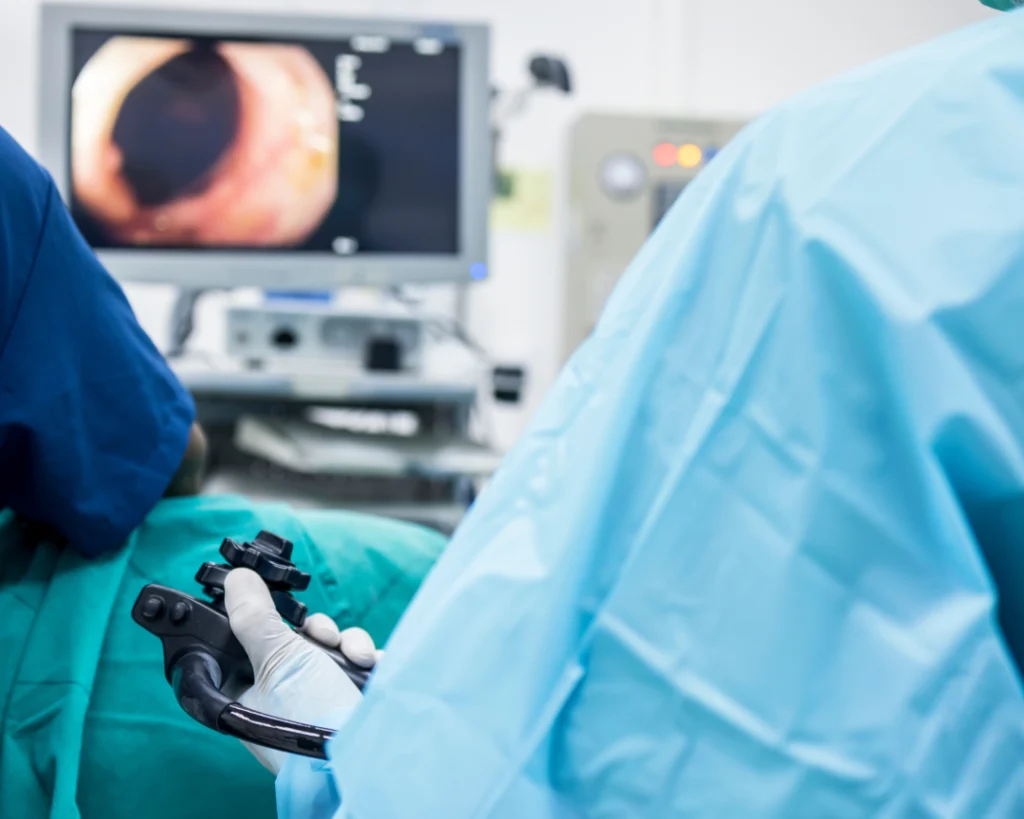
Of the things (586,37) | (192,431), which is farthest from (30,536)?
(586,37)

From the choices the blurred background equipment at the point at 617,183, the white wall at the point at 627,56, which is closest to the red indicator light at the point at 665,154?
the blurred background equipment at the point at 617,183

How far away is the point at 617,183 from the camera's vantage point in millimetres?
2531

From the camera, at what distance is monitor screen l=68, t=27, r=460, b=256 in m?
1.67

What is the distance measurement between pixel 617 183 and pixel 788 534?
88.5 inches

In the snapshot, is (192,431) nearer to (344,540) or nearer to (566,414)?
(344,540)

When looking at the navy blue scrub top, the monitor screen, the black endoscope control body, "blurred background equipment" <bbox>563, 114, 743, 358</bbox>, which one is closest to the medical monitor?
the monitor screen

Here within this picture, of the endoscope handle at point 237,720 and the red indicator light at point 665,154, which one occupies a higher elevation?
the endoscope handle at point 237,720

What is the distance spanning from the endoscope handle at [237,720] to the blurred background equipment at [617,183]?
1.99 m

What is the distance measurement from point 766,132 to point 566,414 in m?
0.15

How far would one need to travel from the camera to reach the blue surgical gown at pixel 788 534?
36 centimetres

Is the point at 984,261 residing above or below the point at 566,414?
above

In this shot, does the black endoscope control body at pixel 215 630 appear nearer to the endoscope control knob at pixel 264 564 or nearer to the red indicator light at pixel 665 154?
the endoscope control knob at pixel 264 564

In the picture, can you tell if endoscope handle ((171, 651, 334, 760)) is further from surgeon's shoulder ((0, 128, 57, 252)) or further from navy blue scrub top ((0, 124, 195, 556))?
surgeon's shoulder ((0, 128, 57, 252))

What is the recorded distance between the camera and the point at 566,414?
457 millimetres
